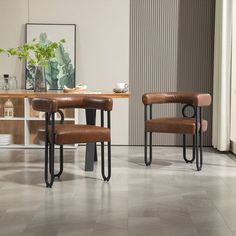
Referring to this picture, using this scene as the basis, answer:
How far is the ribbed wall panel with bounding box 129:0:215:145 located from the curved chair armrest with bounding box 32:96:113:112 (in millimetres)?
2352

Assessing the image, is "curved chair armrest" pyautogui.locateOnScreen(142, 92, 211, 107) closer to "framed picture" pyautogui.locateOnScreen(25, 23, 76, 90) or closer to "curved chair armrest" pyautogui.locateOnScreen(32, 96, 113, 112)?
"curved chair armrest" pyautogui.locateOnScreen(32, 96, 113, 112)

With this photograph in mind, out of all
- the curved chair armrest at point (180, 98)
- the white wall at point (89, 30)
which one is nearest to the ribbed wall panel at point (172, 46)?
the white wall at point (89, 30)

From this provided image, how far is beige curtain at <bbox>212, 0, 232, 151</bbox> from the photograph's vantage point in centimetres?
661

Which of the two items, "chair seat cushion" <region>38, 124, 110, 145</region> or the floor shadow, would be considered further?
the floor shadow

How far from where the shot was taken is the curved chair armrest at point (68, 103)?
4637 mm

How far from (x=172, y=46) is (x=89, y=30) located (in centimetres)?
108

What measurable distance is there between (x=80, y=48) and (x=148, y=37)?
2.90 feet

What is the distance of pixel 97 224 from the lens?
3494mm

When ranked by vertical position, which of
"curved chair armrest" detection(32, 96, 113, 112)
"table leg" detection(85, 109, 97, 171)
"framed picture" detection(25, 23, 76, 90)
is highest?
"framed picture" detection(25, 23, 76, 90)

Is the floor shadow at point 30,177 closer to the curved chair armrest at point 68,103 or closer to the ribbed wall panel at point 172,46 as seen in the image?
the curved chair armrest at point 68,103

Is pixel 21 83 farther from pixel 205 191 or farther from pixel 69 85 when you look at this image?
pixel 205 191

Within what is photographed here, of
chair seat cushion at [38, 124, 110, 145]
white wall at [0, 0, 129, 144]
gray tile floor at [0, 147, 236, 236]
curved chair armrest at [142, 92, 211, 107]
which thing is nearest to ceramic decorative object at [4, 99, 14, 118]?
white wall at [0, 0, 129, 144]

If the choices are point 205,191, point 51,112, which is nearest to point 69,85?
point 51,112

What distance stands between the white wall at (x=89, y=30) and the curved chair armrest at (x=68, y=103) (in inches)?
90.0
